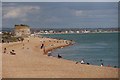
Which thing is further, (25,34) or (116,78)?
(25,34)

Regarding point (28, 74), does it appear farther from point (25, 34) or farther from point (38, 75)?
point (25, 34)

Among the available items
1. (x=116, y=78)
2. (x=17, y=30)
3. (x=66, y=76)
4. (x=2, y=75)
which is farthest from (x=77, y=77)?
(x=17, y=30)

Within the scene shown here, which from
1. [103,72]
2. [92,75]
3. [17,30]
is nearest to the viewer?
[92,75]

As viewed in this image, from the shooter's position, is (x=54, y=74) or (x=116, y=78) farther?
(x=54, y=74)

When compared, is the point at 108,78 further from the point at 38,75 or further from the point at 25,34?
the point at 25,34

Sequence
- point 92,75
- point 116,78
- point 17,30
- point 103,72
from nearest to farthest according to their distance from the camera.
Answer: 1. point 116,78
2. point 92,75
3. point 103,72
4. point 17,30

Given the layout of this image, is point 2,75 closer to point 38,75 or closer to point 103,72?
point 38,75

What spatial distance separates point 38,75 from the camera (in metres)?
21.7

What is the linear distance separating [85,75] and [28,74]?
321 cm

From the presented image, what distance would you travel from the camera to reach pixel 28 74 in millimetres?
21891

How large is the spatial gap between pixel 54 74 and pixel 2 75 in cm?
295

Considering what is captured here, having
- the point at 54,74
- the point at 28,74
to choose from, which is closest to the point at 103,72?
the point at 54,74

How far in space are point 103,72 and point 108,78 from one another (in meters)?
2.69

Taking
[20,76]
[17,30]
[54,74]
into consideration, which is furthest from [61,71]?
[17,30]
